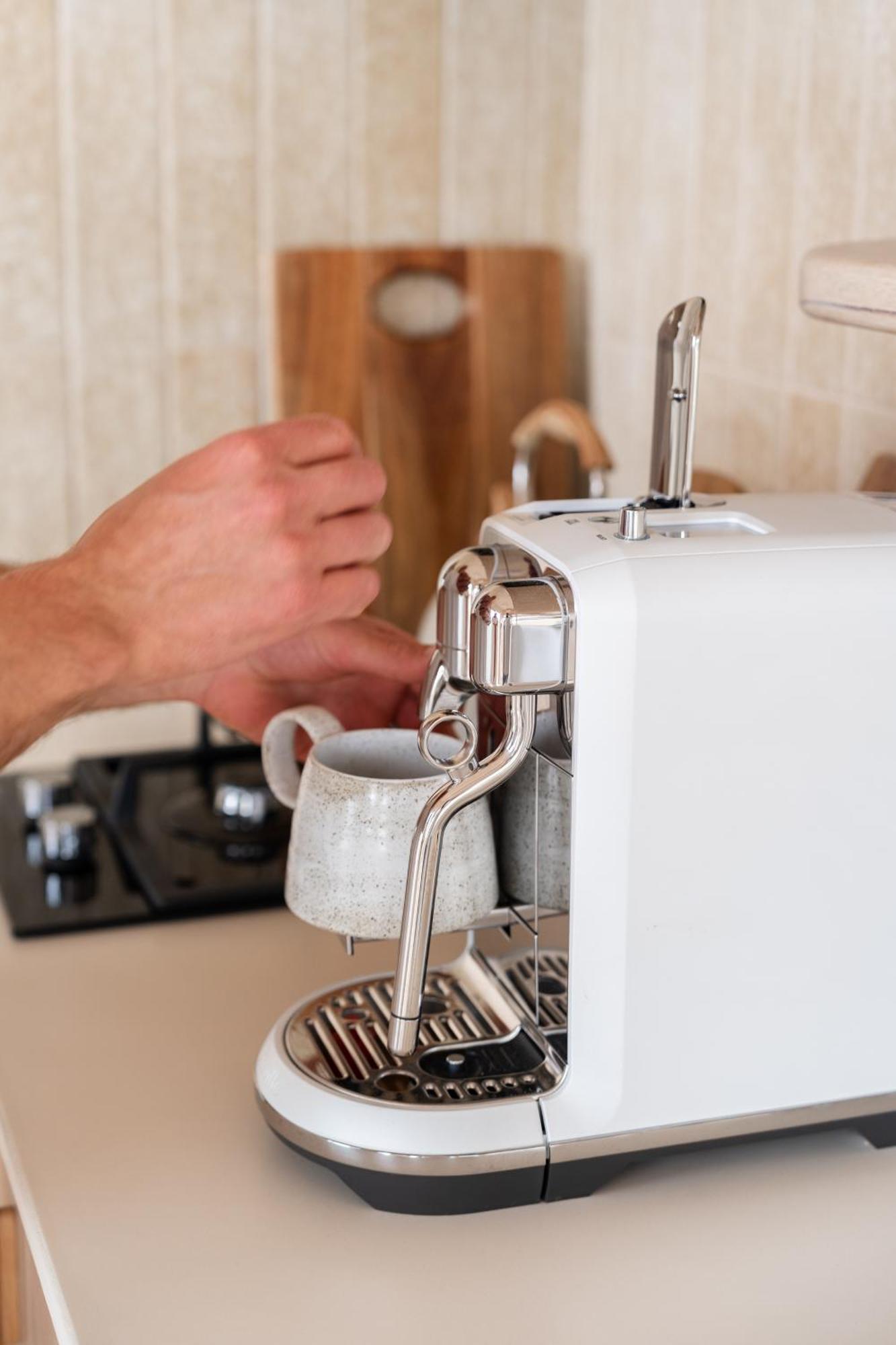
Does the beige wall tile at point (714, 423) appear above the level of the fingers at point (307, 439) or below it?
below

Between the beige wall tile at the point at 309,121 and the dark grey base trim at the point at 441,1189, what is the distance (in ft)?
3.86

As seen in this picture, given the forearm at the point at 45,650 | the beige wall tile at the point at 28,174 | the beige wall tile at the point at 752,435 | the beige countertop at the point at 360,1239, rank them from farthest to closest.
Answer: the beige wall tile at the point at 28,174
the beige wall tile at the point at 752,435
the forearm at the point at 45,650
the beige countertop at the point at 360,1239

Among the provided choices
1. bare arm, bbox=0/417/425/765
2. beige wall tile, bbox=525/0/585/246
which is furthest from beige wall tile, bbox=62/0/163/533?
bare arm, bbox=0/417/425/765

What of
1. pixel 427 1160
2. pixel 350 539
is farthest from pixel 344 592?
pixel 427 1160

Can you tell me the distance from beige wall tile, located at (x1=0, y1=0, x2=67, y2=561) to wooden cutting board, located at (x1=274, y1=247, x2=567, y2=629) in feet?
0.77

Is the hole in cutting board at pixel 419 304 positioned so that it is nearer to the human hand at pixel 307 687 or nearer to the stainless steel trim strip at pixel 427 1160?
the human hand at pixel 307 687

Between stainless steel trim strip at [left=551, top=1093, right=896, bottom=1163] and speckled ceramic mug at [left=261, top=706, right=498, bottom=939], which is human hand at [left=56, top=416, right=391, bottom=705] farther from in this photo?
stainless steel trim strip at [left=551, top=1093, right=896, bottom=1163]

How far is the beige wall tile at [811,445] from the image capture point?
1164mm

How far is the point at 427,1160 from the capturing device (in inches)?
25.8

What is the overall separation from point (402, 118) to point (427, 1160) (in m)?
1.25

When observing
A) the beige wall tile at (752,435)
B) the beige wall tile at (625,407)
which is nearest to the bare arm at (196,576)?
the beige wall tile at (752,435)

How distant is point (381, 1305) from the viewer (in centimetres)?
62

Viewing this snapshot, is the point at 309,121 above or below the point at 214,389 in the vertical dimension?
above

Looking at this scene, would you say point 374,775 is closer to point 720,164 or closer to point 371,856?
point 371,856
